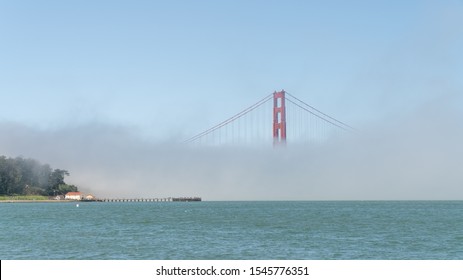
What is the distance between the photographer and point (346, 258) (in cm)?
3716

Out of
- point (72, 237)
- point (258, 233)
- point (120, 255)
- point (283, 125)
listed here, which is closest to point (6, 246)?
point (72, 237)

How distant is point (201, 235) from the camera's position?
52.4 m

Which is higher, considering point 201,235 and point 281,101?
point 281,101

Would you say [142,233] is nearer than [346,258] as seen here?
No

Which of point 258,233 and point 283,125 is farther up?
point 283,125
